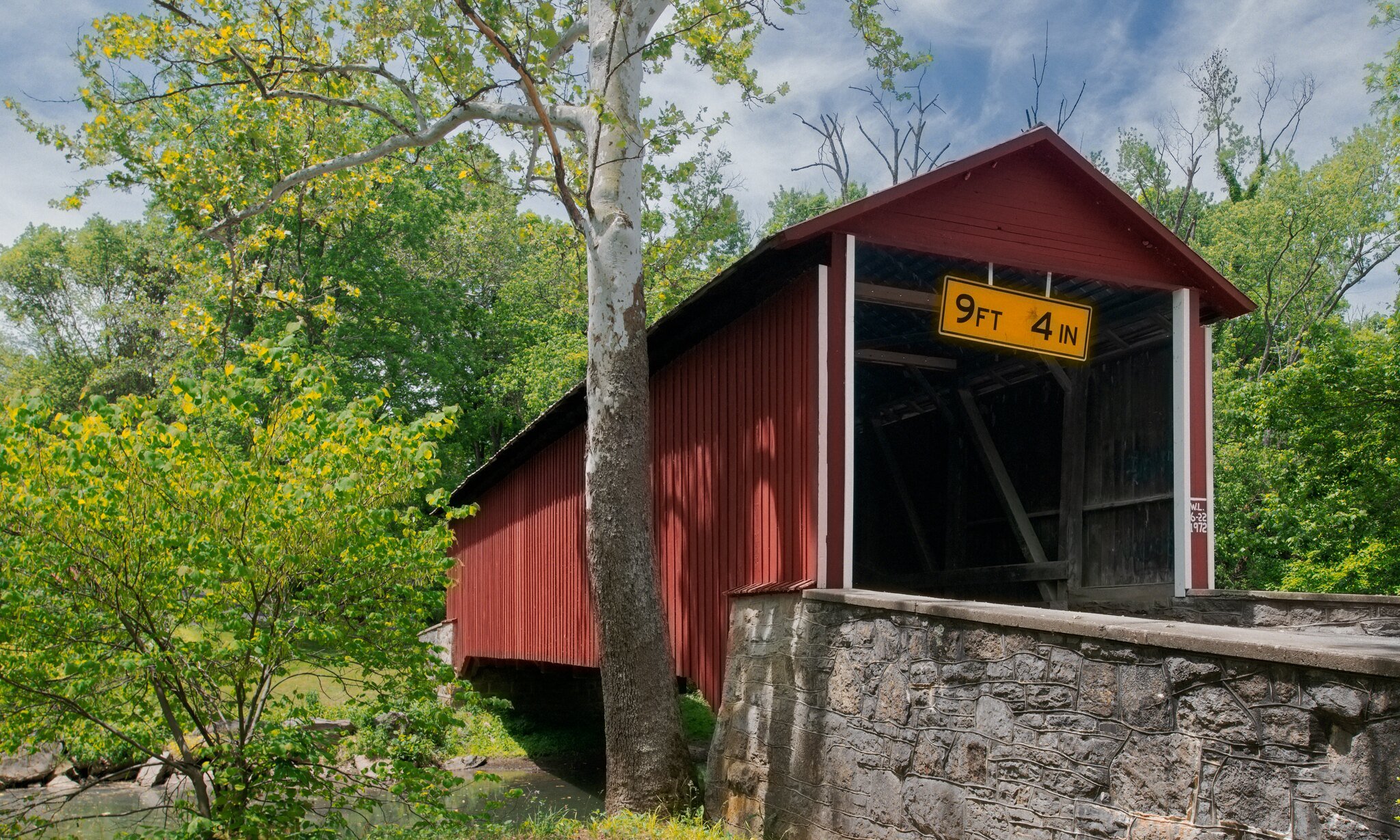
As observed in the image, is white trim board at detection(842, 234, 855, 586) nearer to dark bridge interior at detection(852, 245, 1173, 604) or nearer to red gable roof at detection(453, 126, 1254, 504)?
red gable roof at detection(453, 126, 1254, 504)

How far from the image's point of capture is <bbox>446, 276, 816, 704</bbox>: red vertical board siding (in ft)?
21.8

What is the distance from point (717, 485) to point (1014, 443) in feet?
11.9

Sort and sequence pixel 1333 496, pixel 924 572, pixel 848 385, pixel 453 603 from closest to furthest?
1. pixel 848 385
2. pixel 924 572
3. pixel 1333 496
4. pixel 453 603

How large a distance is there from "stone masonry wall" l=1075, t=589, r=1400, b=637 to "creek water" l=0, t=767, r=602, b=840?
18.3 feet

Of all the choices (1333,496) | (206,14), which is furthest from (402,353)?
(1333,496)

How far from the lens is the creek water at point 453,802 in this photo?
10.3m

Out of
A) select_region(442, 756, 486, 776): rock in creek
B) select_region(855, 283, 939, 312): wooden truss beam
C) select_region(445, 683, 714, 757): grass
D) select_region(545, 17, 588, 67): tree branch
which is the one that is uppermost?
select_region(545, 17, 588, 67): tree branch

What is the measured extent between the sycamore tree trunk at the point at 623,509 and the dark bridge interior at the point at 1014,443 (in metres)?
1.63

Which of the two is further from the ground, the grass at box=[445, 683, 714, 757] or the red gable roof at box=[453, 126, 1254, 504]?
the red gable roof at box=[453, 126, 1254, 504]

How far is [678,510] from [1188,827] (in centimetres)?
499

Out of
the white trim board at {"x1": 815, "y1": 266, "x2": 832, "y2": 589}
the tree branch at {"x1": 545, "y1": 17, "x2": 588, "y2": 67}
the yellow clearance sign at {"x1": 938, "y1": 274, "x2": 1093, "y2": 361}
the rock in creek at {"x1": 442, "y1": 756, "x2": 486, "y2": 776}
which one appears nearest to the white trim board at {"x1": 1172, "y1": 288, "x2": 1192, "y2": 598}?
the yellow clearance sign at {"x1": 938, "y1": 274, "x2": 1093, "y2": 361}

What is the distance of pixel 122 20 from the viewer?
28.8 ft

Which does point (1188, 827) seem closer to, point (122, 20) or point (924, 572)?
point (924, 572)

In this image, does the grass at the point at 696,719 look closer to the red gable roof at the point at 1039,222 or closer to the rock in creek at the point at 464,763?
the rock in creek at the point at 464,763
